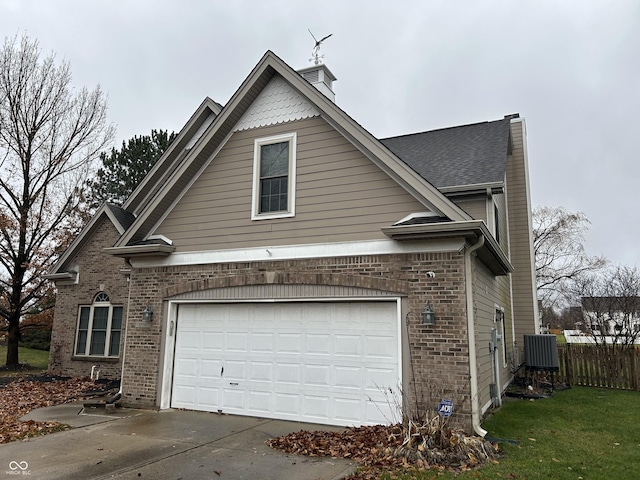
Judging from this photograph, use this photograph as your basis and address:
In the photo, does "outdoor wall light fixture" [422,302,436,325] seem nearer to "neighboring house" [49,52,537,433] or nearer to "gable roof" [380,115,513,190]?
"neighboring house" [49,52,537,433]

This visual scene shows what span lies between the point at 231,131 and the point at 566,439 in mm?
8829

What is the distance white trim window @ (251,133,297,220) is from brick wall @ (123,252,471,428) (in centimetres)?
115

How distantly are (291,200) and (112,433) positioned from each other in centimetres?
534

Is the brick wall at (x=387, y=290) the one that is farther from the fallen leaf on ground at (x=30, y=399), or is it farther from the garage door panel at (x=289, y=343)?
the fallen leaf on ground at (x=30, y=399)

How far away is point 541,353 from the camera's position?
13.6 meters

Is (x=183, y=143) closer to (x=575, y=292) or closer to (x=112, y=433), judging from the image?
(x=112, y=433)

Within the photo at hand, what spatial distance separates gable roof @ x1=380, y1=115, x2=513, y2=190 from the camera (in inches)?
440

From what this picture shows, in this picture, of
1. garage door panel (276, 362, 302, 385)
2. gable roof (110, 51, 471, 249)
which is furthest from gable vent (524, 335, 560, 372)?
garage door panel (276, 362, 302, 385)

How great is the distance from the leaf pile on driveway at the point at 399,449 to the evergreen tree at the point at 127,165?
2802cm

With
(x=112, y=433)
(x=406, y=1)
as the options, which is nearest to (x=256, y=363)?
(x=112, y=433)

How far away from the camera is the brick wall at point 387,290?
24.7 feet

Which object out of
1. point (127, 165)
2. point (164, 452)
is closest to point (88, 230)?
point (164, 452)

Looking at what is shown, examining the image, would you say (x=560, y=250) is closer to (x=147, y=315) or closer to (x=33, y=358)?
(x=147, y=315)

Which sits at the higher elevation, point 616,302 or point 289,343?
point 616,302
